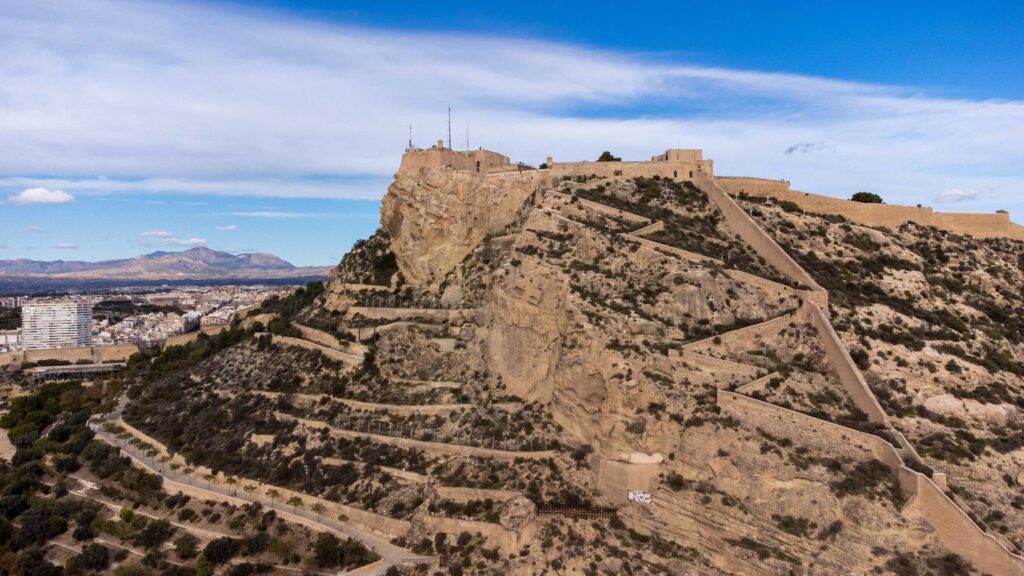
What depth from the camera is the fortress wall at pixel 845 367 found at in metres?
25.7

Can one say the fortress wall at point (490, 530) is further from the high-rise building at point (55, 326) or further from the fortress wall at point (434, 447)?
the high-rise building at point (55, 326)

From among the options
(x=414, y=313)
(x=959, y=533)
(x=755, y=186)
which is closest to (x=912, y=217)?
(x=755, y=186)

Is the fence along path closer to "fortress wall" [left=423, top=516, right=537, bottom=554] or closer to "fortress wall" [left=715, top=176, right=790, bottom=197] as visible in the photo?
"fortress wall" [left=423, top=516, right=537, bottom=554]

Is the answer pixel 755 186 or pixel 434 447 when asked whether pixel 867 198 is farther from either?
pixel 434 447

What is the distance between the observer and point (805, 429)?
24.9 metres

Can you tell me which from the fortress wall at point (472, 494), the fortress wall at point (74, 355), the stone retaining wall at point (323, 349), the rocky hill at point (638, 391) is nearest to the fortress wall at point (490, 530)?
the rocky hill at point (638, 391)

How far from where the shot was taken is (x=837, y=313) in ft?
102

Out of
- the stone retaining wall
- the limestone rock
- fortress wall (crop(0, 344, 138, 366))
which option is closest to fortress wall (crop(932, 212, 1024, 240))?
the limestone rock

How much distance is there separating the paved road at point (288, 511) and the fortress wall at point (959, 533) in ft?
55.5

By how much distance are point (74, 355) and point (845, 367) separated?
2683 inches

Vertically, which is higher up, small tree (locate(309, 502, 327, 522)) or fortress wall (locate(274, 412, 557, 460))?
fortress wall (locate(274, 412, 557, 460))

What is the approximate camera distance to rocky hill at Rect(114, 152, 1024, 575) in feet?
76.6

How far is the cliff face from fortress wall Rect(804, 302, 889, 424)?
17128 millimetres

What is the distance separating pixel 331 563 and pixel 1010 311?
3432 centimetres
